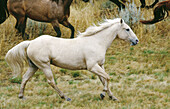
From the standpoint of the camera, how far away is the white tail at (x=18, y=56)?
180 inches

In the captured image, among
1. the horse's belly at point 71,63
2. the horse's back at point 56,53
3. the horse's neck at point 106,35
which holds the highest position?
the horse's neck at point 106,35

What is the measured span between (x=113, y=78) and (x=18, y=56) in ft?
7.85

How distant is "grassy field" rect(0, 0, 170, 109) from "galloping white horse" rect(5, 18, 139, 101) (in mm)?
318

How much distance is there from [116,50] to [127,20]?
156 cm

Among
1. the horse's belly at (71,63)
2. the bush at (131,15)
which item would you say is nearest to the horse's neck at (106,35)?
the horse's belly at (71,63)

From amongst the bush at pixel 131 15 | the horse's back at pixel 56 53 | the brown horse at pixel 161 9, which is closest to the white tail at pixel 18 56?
the horse's back at pixel 56 53

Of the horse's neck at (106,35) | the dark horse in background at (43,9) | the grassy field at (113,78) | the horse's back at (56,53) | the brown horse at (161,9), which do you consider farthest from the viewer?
the dark horse in background at (43,9)

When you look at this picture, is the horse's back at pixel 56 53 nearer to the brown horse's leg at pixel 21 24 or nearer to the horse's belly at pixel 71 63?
the horse's belly at pixel 71 63

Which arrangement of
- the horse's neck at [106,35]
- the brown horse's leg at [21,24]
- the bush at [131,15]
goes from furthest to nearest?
the bush at [131,15]
the brown horse's leg at [21,24]
the horse's neck at [106,35]

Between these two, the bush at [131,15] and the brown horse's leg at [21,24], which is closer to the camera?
the brown horse's leg at [21,24]

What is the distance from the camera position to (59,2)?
308 inches

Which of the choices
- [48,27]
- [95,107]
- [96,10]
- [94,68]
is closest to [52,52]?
[94,68]

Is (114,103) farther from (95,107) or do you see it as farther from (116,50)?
(116,50)

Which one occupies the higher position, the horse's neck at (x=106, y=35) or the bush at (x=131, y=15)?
the bush at (x=131, y=15)
